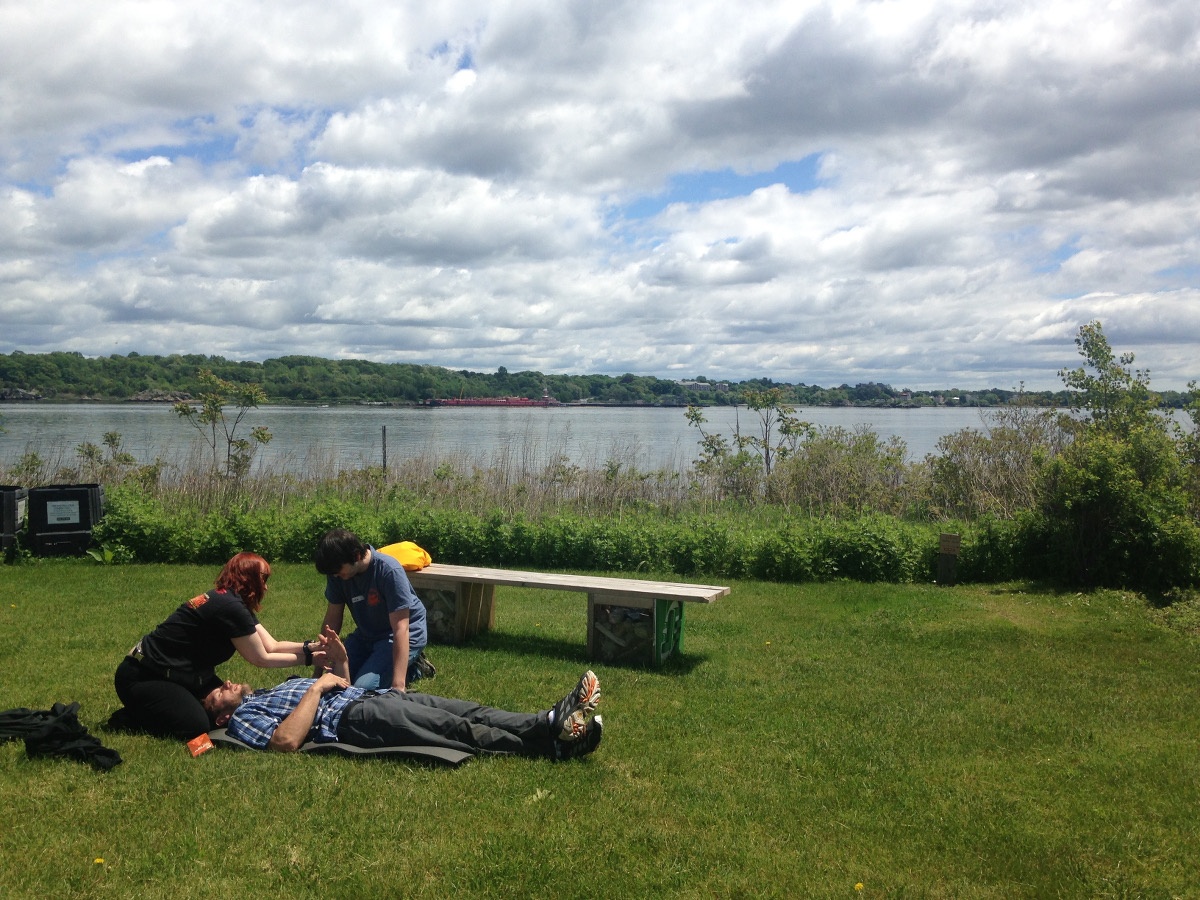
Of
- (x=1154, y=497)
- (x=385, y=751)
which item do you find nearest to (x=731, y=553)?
(x=1154, y=497)

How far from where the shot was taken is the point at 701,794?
4.57m

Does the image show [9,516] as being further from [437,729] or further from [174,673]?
[437,729]

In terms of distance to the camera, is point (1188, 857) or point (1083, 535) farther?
point (1083, 535)

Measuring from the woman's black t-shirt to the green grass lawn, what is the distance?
1.54 feet

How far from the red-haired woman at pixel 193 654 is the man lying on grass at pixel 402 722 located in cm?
18

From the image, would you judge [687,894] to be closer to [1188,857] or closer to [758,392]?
[1188,857]

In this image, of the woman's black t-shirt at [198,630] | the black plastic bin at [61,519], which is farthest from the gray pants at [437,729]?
the black plastic bin at [61,519]

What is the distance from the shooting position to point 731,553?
11078mm

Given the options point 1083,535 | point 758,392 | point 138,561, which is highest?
point 758,392

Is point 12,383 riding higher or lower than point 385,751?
higher

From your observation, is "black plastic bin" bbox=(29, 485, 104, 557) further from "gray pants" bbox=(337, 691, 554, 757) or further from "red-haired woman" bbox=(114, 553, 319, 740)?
"gray pants" bbox=(337, 691, 554, 757)

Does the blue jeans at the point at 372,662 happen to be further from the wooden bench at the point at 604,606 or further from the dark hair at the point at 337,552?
the wooden bench at the point at 604,606

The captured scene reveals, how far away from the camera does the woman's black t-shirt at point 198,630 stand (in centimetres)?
531

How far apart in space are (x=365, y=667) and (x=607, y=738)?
177 cm
